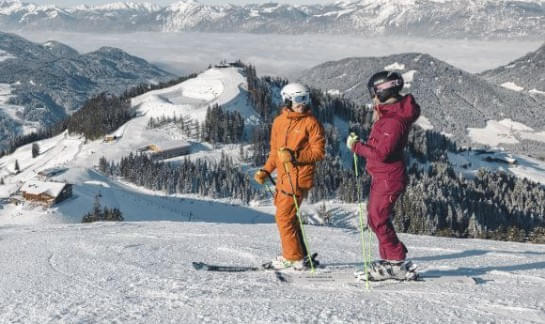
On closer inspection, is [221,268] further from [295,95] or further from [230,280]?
[295,95]

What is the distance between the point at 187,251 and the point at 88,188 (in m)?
64.2

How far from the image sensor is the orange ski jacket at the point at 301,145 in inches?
380

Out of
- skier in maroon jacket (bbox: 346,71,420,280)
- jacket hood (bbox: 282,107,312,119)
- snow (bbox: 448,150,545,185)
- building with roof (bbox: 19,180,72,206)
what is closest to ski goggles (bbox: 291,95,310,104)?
jacket hood (bbox: 282,107,312,119)

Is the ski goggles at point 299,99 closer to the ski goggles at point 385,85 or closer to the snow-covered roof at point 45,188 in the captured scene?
the ski goggles at point 385,85

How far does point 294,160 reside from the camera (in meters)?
9.56

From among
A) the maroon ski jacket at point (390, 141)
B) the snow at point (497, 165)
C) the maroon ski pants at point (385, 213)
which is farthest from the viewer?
the snow at point (497, 165)

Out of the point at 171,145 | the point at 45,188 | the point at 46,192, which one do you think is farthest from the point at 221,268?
the point at 171,145

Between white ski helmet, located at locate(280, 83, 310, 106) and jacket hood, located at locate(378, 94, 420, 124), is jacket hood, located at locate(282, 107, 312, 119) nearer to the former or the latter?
white ski helmet, located at locate(280, 83, 310, 106)

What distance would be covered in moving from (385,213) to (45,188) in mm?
61334

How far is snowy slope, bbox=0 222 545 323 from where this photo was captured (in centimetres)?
729

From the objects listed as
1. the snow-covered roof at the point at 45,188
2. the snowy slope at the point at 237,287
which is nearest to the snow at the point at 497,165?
the snow-covered roof at the point at 45,188

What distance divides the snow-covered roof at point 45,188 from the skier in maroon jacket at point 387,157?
193 ft

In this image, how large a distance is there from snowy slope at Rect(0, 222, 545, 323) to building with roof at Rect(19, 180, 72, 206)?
51.1 meters

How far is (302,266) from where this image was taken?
992 centimetres
